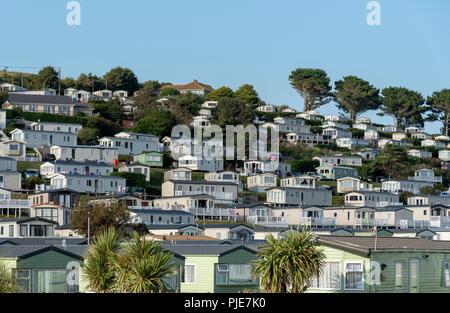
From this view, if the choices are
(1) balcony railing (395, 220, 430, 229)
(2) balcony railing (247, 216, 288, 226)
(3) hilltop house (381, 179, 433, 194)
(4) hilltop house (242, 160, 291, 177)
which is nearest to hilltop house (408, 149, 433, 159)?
(3) hilltop house (381, 179, 433, 194)

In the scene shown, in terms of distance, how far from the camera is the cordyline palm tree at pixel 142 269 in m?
30.9

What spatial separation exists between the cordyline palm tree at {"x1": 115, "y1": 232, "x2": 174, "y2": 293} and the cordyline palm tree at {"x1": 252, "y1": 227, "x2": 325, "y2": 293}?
403 cm

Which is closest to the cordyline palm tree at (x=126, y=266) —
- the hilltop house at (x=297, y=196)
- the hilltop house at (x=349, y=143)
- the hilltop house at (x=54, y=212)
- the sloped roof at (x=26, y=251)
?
the sloped roof at (x=26, y=251)

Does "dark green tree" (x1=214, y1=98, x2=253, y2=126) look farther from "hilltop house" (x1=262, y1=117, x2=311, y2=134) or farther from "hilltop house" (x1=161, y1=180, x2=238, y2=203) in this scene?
"hilltop house" (x1=161, y1=180, x2=238, y2=203)

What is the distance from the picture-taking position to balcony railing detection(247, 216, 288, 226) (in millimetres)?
90938

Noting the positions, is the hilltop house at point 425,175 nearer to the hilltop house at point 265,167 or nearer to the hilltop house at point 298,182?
the hilltop house at point 265,167

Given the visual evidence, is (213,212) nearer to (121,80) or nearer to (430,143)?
(430,143)

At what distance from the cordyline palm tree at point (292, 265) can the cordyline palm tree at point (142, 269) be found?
4029mm

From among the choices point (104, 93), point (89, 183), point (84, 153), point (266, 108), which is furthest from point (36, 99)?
point (266, 108)

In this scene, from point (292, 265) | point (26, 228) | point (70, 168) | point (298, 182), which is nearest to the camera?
point (292, 265)

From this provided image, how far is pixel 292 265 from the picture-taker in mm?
32906

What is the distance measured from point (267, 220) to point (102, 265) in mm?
59934

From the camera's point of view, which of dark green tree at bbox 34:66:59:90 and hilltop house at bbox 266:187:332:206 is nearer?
hilltop house at bbox 266:187:332:206
